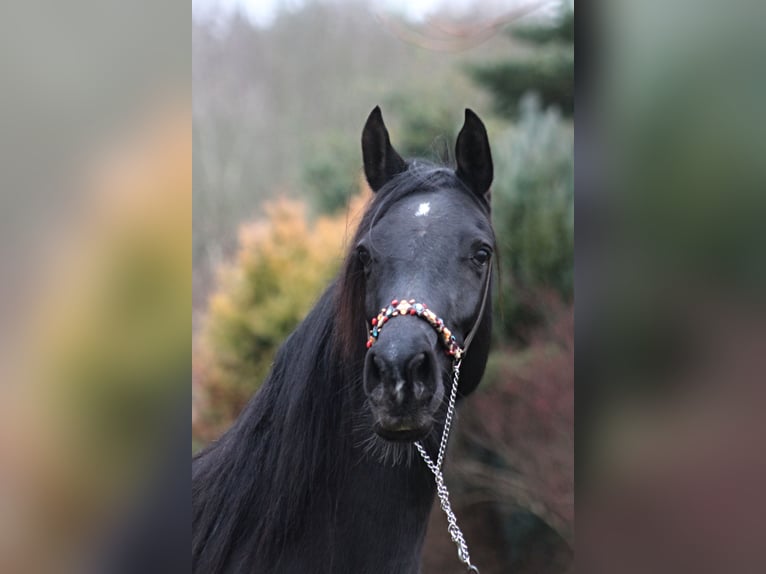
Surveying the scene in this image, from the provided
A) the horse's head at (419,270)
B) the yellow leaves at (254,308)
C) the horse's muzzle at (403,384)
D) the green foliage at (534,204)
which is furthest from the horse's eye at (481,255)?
the yellow leaves at (254,308)

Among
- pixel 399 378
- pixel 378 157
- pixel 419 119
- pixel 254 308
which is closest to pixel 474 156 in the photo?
pixel 378 157

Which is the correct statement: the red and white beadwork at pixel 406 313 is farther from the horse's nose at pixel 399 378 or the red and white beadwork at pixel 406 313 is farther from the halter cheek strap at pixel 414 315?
the horse's nose at pixel 399 378

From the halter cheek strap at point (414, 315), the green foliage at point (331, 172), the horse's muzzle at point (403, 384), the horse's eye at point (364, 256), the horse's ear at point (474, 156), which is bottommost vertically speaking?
the horse's muzzle at point (403, 384)

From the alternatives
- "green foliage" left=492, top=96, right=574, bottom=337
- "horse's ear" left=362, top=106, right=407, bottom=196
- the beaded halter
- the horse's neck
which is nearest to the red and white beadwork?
the beaded halter

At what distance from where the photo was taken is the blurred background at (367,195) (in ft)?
18.7

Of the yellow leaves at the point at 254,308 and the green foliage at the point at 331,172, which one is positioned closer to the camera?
the yellow leaves at the point at 254,308

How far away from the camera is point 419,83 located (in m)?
6.29

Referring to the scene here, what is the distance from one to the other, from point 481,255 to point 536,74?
4.15 m

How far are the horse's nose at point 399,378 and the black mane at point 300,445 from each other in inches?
11.7
